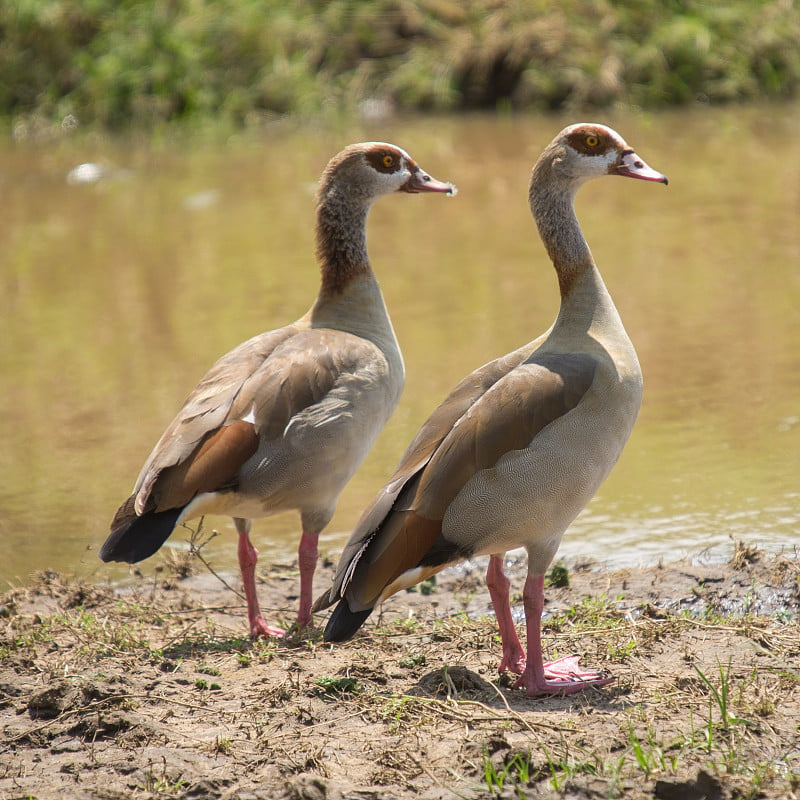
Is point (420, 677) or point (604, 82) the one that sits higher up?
point (420, 677)

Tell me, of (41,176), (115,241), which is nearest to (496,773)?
(115,241)

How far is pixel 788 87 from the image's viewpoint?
17.1 meters

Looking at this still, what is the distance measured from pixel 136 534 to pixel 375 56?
1469 centimetres

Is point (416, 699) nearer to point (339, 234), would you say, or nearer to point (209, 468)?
point (209, 468)

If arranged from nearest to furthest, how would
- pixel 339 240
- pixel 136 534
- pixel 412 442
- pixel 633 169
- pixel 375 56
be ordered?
pixel 412 442
pixel 136 534
pixel 633 169
pixel 339 240
pixel 375 56

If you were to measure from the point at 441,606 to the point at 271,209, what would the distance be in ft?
27.7

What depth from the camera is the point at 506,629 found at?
4.58m

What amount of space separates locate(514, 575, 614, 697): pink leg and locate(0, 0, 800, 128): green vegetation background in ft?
43.6

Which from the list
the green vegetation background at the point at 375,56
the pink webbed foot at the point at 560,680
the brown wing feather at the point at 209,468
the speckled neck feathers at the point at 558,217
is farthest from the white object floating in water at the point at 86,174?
the pink webbed foot at the point at 560,680

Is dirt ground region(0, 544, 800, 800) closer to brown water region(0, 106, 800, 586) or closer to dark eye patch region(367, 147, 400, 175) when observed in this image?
brown water region(0, 106, 800, 586)

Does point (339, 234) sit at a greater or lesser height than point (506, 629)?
greater

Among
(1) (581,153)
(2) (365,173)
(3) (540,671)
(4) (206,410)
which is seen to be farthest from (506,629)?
(2) (365,173)

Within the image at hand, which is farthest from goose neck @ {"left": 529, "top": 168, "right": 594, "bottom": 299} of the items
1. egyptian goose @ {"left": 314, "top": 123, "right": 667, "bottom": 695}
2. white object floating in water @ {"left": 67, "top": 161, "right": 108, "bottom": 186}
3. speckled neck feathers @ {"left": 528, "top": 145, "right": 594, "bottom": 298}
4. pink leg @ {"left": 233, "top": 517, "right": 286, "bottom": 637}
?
white object floating in water @ {"left": 67, "top": 161, "right": 108, "bottom": 186}

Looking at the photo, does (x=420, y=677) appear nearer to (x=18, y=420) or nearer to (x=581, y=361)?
(x=581, y=361)
